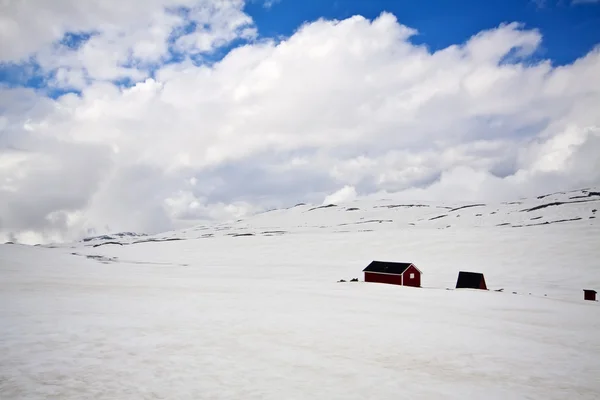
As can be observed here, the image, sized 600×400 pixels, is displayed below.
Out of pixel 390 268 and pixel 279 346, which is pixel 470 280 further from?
pixel 279 346

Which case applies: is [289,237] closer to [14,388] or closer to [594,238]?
[594,238]

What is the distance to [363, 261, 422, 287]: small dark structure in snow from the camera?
52.7m

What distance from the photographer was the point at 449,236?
95750mm

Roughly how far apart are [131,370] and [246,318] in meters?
8.82

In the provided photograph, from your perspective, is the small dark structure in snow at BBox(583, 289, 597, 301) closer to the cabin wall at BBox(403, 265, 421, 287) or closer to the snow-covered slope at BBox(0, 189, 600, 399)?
the snow-covered slope at BBox(0, 189, 600, 399)

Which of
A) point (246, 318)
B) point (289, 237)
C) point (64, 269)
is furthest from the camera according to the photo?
point (289, 237)

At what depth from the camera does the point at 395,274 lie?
174 ft

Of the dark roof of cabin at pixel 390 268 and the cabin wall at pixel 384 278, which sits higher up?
the dark roof of cabin at pixel 390 268

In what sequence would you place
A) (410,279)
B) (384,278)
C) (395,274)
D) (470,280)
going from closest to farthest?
(470,280) < (395,274) < (410,279) < (384,278)

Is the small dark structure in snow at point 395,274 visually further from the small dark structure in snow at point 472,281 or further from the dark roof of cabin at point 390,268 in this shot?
the small dark structure in snow at point 472,281

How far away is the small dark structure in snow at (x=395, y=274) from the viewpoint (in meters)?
52.7

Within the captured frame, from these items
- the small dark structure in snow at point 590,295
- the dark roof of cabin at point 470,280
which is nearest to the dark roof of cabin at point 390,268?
the dark roof of cabin at point 470,280

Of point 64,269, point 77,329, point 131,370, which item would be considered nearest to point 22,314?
point 77,329

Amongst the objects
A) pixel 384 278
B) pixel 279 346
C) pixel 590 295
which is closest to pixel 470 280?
pixel 384 278
